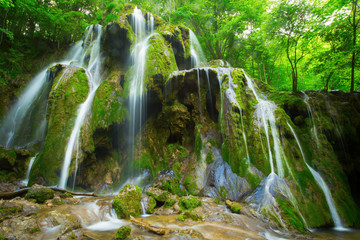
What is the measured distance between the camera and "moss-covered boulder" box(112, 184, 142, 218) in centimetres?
512

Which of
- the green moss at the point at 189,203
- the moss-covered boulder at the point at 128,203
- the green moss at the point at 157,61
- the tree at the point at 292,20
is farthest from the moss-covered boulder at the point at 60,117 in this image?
the tree at the point at 292,20

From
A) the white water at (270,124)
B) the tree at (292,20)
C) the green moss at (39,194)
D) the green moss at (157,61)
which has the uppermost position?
the tree at (292,20)

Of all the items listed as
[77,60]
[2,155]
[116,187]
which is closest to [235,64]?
[77,60]

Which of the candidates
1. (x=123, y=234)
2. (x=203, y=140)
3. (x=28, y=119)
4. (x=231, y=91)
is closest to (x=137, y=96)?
(x=203, y=140)

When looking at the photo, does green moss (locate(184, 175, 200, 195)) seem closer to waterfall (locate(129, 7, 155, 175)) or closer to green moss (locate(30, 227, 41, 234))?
waterfall (locate(129, 7, 155, 175))

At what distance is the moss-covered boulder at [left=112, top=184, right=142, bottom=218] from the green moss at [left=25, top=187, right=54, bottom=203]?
2373mm

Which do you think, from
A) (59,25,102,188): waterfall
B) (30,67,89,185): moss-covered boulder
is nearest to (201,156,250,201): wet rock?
(59,25,102,188): waterfall

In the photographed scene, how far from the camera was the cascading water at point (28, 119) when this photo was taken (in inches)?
489

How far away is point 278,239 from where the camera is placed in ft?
13.5

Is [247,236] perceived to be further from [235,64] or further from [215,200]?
[235,64]

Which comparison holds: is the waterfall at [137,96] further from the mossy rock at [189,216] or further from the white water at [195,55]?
the mossy rock at [189,216]

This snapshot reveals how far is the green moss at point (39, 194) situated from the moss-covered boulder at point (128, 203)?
2.37 metres

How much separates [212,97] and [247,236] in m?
7.02

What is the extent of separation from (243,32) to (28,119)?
67.0 feet
